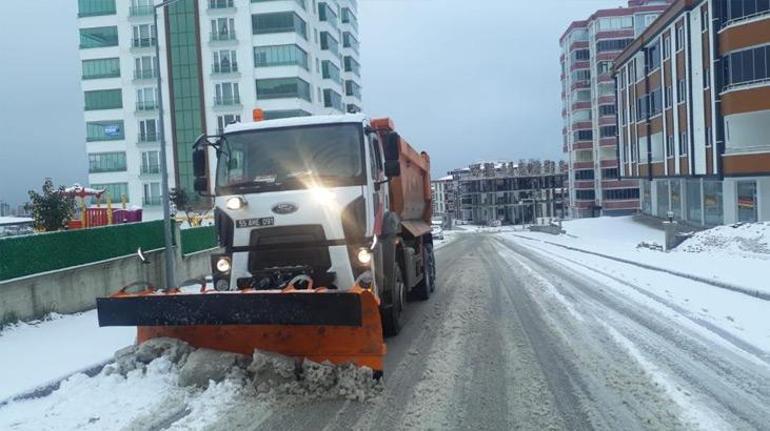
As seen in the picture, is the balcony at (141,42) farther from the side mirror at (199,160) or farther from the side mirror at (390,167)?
the side mirror at (390,167)

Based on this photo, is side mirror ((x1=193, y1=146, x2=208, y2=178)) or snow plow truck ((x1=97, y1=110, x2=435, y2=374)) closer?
snow plow truck ((x1=97, y1=110, x2=435, y2=374))

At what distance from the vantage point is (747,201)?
32750 millimetres

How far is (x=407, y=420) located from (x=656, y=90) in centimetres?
4514

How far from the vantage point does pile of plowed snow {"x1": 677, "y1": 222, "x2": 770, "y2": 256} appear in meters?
19.3

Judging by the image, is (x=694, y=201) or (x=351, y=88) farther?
(x=351, y=88)

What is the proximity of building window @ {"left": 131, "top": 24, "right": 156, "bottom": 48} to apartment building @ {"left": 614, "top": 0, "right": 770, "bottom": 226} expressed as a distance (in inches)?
1587

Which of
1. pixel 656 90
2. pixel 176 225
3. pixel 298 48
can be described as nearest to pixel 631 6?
pixel 656 90

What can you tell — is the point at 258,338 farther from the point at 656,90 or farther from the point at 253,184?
the point at 656,90

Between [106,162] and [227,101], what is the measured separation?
41.0 feet

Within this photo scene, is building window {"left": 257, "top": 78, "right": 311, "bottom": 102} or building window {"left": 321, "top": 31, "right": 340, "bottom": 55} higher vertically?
building window {"left": 321, "top": 31, "right": 340, "bottom": 55}

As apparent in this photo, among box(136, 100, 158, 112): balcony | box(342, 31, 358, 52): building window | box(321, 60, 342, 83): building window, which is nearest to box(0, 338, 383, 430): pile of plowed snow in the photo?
box(136, 100, 158, 112): balcony

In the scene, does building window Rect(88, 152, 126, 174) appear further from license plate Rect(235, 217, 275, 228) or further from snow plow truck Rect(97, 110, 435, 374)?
license plate Rect(235, 217, 275, 228)

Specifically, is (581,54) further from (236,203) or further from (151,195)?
(236,203)

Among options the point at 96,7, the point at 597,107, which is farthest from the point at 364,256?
the point at 597,107
